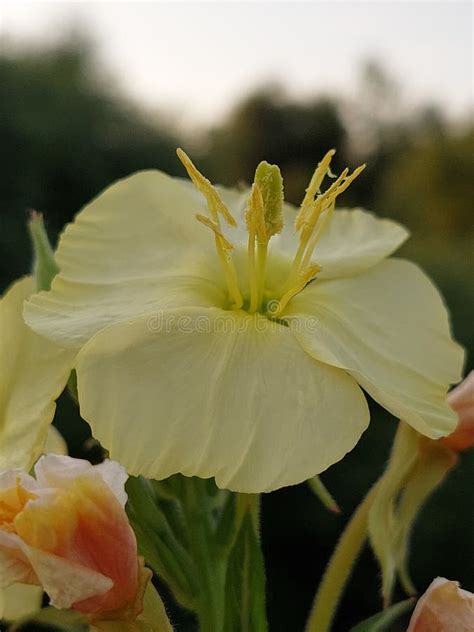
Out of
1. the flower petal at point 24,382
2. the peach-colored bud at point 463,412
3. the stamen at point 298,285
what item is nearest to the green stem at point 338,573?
the peach-colored bud at point 463,412

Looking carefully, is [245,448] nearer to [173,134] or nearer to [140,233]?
[140,233]

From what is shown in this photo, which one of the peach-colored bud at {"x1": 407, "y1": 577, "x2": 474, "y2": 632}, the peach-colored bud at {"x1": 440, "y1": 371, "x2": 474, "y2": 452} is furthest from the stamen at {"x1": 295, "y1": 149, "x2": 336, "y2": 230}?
the peach-colored bud at {"x1": 407, "y1": 577, "x2": 474, "y2": 632}

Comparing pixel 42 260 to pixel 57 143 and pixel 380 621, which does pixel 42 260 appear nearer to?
pixel 380 621

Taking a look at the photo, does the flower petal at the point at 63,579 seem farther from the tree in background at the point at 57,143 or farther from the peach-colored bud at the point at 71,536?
the tree in background at the point at 57,143

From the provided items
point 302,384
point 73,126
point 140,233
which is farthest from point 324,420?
point 73,126

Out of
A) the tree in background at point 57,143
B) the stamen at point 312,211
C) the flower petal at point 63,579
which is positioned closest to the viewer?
the flower petal at point 63,579

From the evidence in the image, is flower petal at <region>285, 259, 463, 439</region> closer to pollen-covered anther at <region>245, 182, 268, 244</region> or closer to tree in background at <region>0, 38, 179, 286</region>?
pollen-covered anther at <region>245, 182, 268, 244</region>

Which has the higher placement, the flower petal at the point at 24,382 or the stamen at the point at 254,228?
the stamen at the point at 254,228
